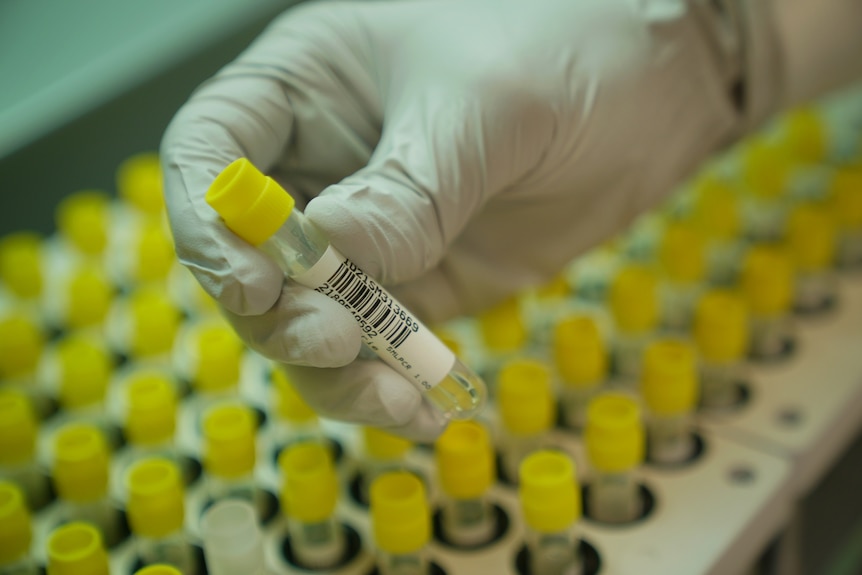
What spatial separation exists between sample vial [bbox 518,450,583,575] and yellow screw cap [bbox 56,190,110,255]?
2.45 feet

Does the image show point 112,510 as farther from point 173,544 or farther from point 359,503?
point 359,503

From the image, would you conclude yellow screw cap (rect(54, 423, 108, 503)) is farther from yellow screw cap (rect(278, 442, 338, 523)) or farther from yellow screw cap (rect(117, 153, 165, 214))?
yellow screw cap (rect(117, 153, 165, 214))

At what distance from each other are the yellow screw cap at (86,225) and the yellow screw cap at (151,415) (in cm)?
39

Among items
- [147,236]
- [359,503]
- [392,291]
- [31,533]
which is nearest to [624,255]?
[392,291]

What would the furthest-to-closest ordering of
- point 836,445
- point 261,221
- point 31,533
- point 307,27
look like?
1. point 836,445
2. point 307,27
3. point 31,533
4. point 261,221

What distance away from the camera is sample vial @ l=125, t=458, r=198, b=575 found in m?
0.84

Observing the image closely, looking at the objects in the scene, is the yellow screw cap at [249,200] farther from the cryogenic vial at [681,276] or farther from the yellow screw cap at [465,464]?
the cryogenic vial at [681,276]

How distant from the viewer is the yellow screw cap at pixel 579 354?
3.36 feet

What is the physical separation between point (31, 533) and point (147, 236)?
20.1 inches

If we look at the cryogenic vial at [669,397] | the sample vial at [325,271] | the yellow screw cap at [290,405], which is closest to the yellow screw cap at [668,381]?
the cryogenic vial at [669,397]

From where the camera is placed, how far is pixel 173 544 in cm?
88

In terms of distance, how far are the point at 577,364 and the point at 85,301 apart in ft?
2.00

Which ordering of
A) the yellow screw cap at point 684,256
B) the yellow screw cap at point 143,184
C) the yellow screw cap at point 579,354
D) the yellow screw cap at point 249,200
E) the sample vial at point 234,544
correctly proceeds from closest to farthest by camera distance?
1. the yellow screw cap at point 249,200
2. the sample vial at point 234,544
3. the yellow screw cap at point 579,354
4. the yellow screw cap at point 684,256
5. the yellow screw cap at point 143,184

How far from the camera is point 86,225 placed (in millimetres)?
1313
